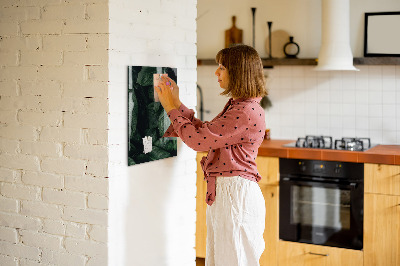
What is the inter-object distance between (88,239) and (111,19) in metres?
0.98

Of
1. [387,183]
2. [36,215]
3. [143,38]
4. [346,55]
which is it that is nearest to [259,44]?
[346,55]

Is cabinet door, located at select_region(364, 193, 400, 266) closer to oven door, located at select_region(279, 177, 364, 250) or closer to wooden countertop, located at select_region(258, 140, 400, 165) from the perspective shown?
oven door, located at select_region(279, 177, 364, 250)

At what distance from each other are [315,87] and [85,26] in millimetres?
2586

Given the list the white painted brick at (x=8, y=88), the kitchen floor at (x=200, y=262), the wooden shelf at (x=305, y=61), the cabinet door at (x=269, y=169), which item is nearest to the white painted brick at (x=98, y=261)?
the white painted brick at (x=8, y=88)

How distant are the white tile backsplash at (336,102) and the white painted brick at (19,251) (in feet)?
8.54

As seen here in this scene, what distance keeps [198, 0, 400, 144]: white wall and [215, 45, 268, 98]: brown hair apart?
6.96 feet

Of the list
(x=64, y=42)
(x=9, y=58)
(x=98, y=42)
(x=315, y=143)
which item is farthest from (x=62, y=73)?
(x=315, y=143)

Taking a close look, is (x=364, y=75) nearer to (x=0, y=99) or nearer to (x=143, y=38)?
(x=143, y=38)

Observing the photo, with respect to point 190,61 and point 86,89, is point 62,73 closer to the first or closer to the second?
point 86,89

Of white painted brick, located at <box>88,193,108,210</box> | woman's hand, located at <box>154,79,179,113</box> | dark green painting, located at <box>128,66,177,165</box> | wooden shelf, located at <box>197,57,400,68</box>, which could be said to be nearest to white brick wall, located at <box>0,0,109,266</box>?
white painted brick, located at <box>88,193,108,210</box>

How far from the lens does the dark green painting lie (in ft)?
8.53

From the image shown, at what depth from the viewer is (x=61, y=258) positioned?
2.63m

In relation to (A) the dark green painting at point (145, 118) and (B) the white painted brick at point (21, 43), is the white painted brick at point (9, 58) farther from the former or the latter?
(A) the dark green painting at point (145, 118)

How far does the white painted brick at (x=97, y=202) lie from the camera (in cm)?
249
